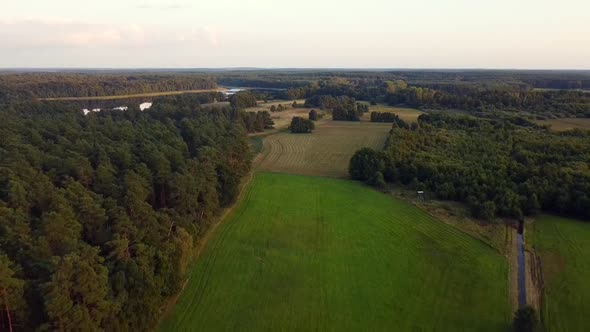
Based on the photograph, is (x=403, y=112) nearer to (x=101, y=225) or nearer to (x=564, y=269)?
(x=564, y=269)

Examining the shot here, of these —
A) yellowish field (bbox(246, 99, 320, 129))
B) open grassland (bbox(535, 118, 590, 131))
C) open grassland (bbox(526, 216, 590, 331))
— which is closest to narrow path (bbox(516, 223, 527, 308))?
open grassland (bbox(526, 216, 590, 331))

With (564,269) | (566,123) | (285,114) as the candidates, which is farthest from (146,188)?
(566,123)

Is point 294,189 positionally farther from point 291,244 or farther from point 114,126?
point 114,126

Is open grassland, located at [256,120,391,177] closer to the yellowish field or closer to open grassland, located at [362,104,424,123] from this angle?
open grassland, located at [362,104,424,123]

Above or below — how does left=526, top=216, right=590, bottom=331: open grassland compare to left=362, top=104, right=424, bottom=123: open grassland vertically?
below

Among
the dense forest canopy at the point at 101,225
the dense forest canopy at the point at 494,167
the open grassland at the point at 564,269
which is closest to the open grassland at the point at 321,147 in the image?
the dense forest canopy at the point at 494,167

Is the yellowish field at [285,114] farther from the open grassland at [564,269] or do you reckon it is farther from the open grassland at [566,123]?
the open grassland at [564,269]

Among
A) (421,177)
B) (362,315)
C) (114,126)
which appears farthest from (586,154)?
(114,126)
